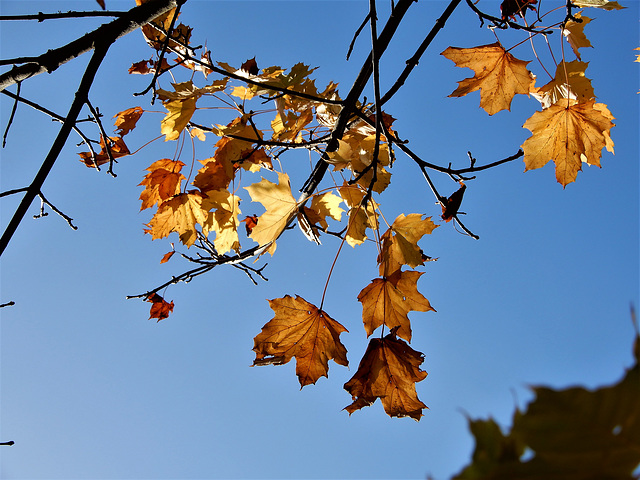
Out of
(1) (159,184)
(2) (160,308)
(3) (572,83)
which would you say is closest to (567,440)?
(3) (572,83)

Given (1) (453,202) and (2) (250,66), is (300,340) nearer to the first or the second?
(1) (453,202)

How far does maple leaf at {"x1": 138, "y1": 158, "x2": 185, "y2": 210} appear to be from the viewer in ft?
7.53

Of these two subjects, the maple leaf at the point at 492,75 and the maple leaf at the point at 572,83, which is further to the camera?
the maple leaf at the point at 572,83

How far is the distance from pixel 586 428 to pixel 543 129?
197 centimetres

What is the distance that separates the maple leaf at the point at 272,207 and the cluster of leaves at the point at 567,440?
4.93ft

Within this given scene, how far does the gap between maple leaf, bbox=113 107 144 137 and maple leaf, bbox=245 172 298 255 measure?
0.95 m

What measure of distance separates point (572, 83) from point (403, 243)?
124cm

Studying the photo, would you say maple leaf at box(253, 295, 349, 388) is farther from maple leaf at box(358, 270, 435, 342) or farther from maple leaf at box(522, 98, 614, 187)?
maple leaf at box(522, 98, 614, 187)

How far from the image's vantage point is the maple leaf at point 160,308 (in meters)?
2.58

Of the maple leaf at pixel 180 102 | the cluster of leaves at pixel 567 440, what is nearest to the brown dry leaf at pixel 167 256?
the maple leaf at pixel 180 102

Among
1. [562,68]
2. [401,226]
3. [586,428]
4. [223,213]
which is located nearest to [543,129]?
[562,68]

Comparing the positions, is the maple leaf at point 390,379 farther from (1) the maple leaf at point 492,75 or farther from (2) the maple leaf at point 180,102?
(2) the maple leaf at point 180,102

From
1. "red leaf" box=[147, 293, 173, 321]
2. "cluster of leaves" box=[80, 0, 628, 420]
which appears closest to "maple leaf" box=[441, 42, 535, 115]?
"cluster of leaves" box=[80, 0, 628, 420]

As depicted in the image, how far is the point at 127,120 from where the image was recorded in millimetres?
2266
